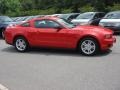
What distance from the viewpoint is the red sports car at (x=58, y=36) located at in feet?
36.7

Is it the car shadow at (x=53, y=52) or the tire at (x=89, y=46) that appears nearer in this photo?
the tire at (x=89, y=46)

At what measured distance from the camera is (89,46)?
11.3 meters

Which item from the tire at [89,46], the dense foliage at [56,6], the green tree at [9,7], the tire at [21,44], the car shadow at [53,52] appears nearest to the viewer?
the tire at [89,46]

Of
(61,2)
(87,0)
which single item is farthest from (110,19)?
(61,2)

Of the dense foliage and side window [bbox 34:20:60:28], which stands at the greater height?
the dense foliage

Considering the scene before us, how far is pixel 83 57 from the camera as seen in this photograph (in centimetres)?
1093

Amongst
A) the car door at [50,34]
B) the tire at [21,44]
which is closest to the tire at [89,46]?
the car door at [50,34]

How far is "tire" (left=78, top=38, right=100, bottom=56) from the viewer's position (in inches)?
440

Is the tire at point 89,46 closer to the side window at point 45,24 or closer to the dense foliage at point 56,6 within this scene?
the side window at point 45,24

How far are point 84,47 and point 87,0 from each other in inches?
1415

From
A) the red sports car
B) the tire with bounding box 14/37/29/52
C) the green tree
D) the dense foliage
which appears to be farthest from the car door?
the green tree

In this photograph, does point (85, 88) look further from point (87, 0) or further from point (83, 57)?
point (87, 0)

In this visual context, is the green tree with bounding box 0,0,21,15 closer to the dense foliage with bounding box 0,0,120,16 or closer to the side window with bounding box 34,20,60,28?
the dense foliage with bounding box 0,0,120,16

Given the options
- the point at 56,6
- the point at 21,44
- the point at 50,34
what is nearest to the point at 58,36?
the point at 50,34
